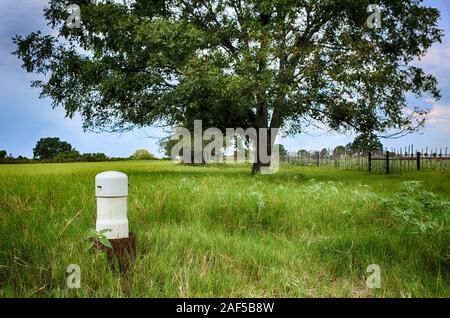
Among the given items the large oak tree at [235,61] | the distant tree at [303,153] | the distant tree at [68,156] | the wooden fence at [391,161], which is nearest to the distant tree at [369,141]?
the large oak tree at [235,61]

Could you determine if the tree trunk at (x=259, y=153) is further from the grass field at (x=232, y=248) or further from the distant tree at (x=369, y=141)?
the grass field at (x=232, y=248)

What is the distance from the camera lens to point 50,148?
2644cm

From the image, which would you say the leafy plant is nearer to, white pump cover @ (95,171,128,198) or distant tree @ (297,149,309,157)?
white pump cover @ (95,171,128,198)

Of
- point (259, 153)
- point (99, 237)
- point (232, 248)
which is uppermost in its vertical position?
point (259, 153)

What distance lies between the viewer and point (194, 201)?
6.00 metres

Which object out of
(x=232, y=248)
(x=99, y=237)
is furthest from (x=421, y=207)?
(x=99, y=237)

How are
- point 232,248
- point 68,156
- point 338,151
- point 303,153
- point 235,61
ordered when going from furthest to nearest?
point 303,153 → point 338,151 → point 68,156 → point 235,61 → point 232,248

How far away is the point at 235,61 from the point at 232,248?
1284 cm

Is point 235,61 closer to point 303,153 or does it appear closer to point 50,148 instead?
point 50,148

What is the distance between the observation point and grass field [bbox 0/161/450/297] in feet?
11.0

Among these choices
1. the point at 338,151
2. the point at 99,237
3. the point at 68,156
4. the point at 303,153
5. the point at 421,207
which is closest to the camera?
the point at 99,237

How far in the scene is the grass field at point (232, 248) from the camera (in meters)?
3.35

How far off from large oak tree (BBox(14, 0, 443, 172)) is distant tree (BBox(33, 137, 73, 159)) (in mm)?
8457

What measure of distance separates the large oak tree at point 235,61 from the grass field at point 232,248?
8.96 metres
